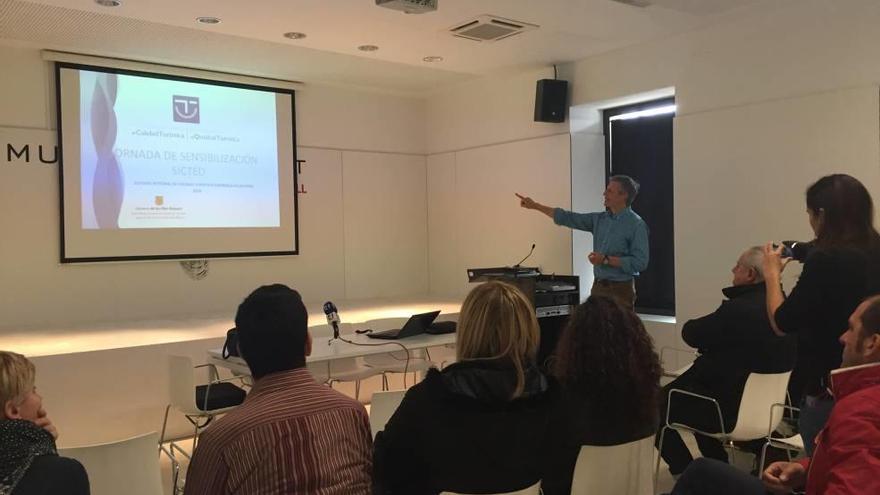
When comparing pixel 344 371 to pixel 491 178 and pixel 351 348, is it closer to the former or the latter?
pixel 351 348

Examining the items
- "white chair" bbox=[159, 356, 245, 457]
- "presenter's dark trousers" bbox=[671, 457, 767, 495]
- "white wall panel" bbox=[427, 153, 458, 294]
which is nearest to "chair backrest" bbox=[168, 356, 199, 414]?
"white chair" bbox=[159, 356, 245, 457]

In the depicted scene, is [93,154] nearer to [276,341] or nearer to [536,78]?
[536,78]

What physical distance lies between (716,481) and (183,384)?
2.91 meters

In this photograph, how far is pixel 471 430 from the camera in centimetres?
179

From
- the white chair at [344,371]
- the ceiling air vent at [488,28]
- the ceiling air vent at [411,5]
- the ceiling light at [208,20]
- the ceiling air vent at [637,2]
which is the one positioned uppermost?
the ceiling air vent at [637,2]

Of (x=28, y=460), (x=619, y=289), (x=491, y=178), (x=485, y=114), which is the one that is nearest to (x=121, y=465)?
(x=28, y=460)

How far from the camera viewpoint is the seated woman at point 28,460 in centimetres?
149

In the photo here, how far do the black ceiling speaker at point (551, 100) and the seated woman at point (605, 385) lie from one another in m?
4.15

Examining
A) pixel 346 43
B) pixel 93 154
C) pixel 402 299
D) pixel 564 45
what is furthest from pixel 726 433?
pixel 93 154

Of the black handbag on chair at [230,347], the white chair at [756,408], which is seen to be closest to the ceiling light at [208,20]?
the black handbag on chair at [230,347]

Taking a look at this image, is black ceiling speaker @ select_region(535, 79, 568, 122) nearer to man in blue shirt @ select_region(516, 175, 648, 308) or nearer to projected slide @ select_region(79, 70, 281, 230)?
man in blue shirt @ select_region(516, 175, 648, 308)

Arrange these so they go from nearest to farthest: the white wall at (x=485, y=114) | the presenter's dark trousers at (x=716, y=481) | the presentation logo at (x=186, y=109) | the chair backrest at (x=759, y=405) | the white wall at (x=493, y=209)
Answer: the presenter's dark trousers at (x=716, y=481) < the chair backrest at (x=759, y=405) < the presentation logo at (x=186, y=109) < the white wall at (x=493, y=209) < the white wall at (x=485, y=114)

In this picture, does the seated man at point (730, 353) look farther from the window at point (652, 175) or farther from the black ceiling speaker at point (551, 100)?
the black ceiling speaker at point (551, 100)

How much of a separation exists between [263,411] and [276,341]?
161mm
